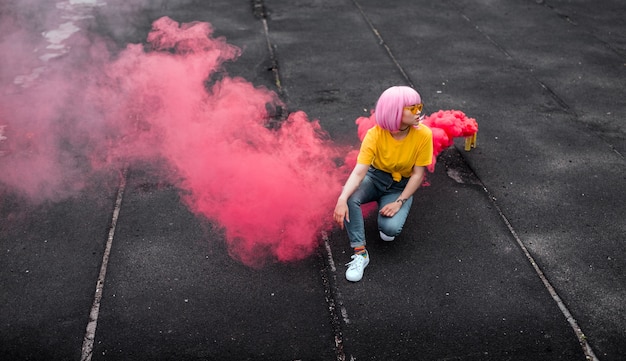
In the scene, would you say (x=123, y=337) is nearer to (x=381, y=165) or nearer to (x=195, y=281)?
(x=195, y=281)

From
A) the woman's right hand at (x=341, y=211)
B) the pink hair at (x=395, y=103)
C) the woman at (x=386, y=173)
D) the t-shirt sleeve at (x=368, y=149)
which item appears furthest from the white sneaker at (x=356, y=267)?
the pink hair at (x=395, y=103)

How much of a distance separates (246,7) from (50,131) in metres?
5.02

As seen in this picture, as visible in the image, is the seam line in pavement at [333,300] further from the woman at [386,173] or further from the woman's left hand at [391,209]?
the woman's left hand at [391,209]

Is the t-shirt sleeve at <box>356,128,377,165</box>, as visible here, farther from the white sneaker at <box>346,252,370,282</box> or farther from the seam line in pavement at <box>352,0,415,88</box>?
the seam line in pavement at <box>352,0,415,88</box>

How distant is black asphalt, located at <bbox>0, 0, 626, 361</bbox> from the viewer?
3.45m

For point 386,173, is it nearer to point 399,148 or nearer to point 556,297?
point 399,148

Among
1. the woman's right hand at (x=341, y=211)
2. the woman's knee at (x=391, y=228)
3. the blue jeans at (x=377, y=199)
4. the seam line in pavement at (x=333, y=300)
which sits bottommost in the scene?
the seam line in pavement at (x=333, y=300)

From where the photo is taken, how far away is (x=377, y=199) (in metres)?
4.27

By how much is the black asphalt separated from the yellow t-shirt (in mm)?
709

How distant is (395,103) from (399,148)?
419 millimetres

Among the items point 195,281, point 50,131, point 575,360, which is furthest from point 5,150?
point 575,360

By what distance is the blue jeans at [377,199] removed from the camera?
157 inches

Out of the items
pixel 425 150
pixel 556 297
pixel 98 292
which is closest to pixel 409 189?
pixel 425 150

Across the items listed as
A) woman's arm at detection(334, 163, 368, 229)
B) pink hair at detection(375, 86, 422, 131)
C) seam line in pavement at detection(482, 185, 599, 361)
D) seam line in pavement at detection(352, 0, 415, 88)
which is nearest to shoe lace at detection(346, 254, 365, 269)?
woman's arm at detection(334, 163, 368, 229)
